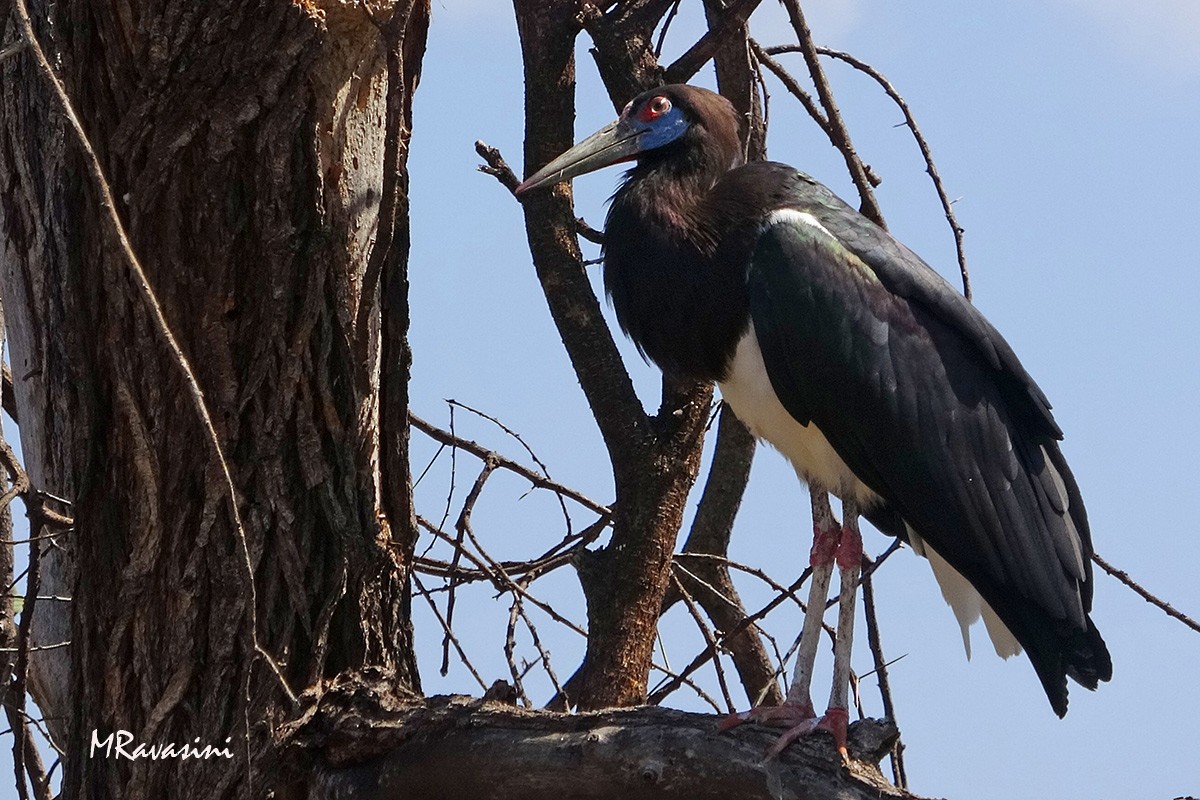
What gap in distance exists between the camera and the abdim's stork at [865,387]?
402 centimetres

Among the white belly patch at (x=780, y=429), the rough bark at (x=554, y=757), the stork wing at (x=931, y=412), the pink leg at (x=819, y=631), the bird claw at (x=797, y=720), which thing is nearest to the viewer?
the rough bark at (x=554, y=757)

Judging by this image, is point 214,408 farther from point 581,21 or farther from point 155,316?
point 581,21

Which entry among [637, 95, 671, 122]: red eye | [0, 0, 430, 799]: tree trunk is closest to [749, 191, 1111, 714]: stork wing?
[637, 95, 671, 122]: red eye

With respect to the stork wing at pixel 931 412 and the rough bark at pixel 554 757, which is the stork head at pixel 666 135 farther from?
the rough bark at pixel 554 757

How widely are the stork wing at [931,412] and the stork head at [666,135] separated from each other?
1.50 feet

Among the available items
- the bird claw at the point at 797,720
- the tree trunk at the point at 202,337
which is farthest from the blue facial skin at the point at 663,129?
the bird claw at the point at 797,720

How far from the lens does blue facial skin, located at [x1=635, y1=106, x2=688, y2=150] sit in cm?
456

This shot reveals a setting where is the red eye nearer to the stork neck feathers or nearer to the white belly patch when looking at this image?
the stork neck feathers

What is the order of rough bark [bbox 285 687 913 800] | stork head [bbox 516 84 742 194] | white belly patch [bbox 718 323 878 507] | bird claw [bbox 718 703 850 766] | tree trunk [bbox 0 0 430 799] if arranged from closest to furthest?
rough bark [bbox 285 687 913 800], tree trunk [bbox 0 0 430 799], bird claw [bbox 718 703 850 766], white belly patch [bbox 718 323 878 507], stork head [bbox 516 84 742 194]

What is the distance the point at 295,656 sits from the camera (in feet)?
10.5

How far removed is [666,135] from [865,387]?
3.56ft

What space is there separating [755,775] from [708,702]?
4.44 feet

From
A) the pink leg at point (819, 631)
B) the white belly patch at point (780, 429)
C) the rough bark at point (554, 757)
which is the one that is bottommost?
the rough bark at point (554, 757)

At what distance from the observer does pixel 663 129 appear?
180 inches
